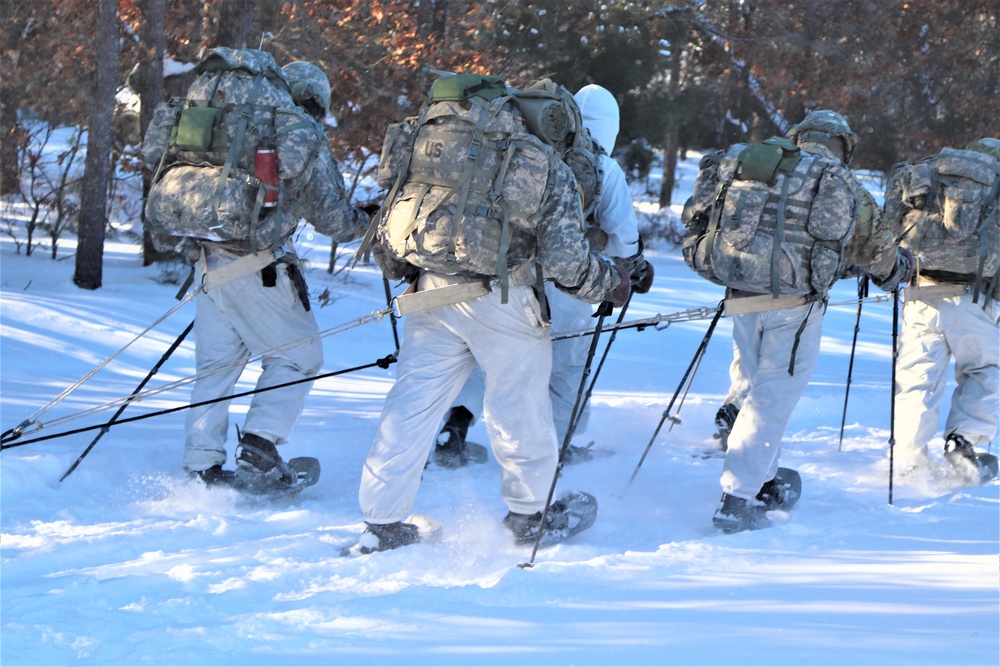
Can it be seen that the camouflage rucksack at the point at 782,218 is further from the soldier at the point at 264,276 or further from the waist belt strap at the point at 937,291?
the soldier at the point at 264,276

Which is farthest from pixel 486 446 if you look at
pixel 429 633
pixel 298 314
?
pixel 429 633

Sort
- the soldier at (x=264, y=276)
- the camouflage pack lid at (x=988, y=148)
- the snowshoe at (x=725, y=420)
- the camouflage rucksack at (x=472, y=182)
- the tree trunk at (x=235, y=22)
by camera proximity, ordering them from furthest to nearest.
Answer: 1. the tree trunk at (x=235, y=22)
2. the snowshoe at (x=725, y=420)
3. the camouflage pack lid at (x=988, y=148)
4. the soldier at (x=264, y=276)
5. the camouflage rucksack at (x=472, y=182)

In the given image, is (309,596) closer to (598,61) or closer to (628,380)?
(628,380)

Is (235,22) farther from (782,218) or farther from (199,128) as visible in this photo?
(782,218)

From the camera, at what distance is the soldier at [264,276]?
461cm

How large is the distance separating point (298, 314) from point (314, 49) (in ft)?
25.2

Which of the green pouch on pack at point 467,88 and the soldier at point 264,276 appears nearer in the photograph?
the green pouch on pack at point 467,88

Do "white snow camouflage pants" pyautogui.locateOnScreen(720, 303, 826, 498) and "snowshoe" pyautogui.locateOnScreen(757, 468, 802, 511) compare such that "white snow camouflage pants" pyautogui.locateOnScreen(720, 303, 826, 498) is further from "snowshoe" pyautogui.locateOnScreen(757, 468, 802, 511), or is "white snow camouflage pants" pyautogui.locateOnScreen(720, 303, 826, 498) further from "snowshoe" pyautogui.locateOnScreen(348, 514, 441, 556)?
"snowshoe" pyautogui.locateOnScreen(348, 514, 441, 556)

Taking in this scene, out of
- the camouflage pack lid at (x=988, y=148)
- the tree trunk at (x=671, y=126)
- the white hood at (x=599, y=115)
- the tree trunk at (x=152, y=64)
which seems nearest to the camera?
the white hood at (x=599, y=115)

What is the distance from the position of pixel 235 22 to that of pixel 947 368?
650 cm

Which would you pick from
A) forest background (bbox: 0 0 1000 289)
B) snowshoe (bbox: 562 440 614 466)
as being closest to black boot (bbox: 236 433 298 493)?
snowshoe (bbox: 562 440 614 466)

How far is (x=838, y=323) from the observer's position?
12.3 metres

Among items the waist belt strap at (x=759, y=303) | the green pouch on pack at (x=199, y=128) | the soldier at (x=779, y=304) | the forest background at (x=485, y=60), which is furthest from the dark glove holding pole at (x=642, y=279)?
the forest background at (x=485, y=60)

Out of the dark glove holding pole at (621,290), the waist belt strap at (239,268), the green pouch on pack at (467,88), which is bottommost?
the waist belt strap at (239,268)
